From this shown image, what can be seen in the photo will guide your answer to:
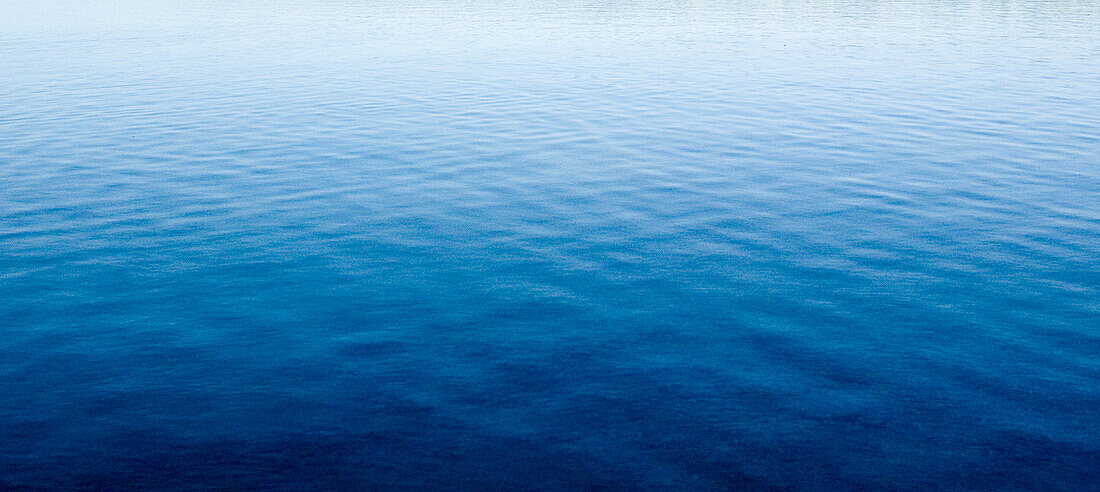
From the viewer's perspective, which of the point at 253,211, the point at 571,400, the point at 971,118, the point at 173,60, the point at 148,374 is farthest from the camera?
the point at 173,60

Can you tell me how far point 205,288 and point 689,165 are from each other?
49.0ft

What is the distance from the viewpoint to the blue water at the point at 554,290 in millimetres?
13242

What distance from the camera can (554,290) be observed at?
→ 19.0m

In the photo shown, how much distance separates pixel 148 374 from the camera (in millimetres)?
15602

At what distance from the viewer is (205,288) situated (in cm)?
1930

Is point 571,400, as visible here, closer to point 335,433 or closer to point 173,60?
point 335,433

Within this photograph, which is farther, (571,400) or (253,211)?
(253,211)

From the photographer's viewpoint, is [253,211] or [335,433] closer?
[335,433]

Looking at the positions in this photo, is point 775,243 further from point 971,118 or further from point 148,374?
point 971,118

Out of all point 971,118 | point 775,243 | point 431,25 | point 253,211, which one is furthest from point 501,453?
point 431,25

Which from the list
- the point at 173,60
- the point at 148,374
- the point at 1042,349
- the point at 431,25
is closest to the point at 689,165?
the point at 1042,349

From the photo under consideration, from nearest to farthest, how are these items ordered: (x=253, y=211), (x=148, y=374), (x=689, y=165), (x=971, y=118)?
(x=148, y=374) < (x=253, y=211) < (x=689, y=165) < (x=971, y=118)

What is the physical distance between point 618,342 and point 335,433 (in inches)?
200

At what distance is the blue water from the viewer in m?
13.2
